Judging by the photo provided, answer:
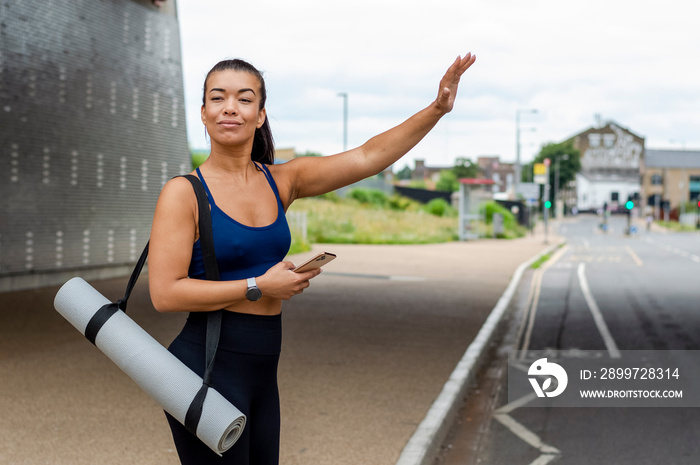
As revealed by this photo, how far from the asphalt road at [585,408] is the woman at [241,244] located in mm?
3270

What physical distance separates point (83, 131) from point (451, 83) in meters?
13.2

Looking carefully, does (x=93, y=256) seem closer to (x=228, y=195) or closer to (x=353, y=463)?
(x=353, y=463)

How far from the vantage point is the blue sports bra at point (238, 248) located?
7.25ft

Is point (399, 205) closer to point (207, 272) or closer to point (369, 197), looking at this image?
point (369, 197)

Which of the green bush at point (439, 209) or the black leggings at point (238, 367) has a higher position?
the black leggings at point (238, 367)

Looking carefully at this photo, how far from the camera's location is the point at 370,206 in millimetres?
53438

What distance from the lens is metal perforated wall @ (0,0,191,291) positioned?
13.0 metres

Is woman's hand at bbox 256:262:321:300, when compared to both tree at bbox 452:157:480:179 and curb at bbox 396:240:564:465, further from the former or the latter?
tree at bbox 452:157:480:179

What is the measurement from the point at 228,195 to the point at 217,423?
2.12 feet

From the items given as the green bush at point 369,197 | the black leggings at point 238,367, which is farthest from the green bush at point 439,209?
the black leggings at point 238,367

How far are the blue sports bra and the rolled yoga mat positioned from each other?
25cm

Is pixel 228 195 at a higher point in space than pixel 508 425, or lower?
higher

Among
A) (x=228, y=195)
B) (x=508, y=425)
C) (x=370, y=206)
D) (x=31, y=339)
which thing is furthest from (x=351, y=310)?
(x=370, y=206)

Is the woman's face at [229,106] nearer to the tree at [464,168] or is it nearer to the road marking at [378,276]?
the road marking at [378,276]
